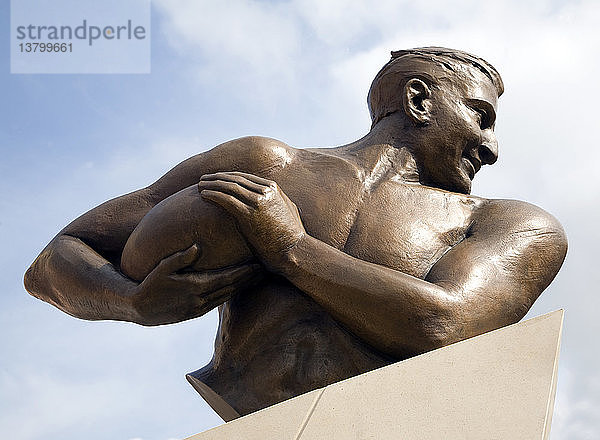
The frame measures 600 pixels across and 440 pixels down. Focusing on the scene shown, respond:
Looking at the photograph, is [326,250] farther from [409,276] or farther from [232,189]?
[232,189]

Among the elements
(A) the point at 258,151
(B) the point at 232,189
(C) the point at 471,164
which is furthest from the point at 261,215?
(C) the point at 471,164

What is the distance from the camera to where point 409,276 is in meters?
3.51

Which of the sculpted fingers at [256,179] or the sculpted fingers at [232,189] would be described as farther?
the sculpted fingers at [256,179]

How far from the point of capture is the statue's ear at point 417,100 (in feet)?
14.2

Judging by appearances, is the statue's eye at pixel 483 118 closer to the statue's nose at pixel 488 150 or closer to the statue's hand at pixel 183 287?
the statue's nose at pixel 488 150

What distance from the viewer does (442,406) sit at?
2.83 m

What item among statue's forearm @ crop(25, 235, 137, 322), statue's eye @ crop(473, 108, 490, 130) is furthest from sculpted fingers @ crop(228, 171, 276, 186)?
statue's eye @ crop(473, 108, 490, 130)

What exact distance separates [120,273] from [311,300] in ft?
3.19

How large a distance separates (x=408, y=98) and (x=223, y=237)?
130 centimetres

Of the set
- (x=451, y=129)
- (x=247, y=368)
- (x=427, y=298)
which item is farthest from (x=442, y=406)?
(x=451, y=129)

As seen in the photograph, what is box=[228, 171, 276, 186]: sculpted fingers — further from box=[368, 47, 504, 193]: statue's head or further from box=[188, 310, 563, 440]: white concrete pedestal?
box=[188, 310, 563, 440]: white concrete pedestal

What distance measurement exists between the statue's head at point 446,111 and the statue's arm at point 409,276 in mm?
437

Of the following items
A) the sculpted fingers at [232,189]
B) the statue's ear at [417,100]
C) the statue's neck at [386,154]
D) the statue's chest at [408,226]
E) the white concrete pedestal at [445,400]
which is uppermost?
the statue's ear at [417,100]

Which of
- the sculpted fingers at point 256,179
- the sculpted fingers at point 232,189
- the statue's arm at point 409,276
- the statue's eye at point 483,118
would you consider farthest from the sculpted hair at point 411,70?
the sculpted fingers at point 232,189
